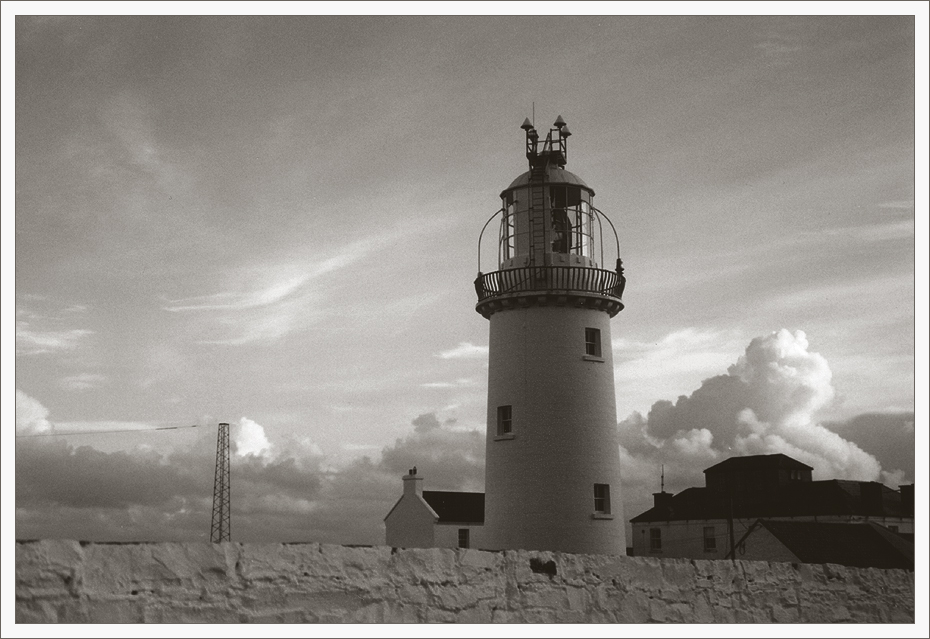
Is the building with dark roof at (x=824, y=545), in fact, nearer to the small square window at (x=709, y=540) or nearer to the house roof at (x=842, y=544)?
the house roof at (x=842, y=544)

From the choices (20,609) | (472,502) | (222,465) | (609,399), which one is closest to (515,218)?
(609,399)

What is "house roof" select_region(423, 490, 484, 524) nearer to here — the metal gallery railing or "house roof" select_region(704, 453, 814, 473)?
"house roof" select_region(704, 453, 814, 473)


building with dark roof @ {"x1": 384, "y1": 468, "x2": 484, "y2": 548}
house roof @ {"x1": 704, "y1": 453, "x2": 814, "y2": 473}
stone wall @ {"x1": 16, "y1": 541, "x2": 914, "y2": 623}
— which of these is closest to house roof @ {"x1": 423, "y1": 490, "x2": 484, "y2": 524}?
building with dark roof @ {"x1": 384, "y1": 468, "x2": 484, "y2": 548}

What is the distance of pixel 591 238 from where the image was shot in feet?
76.7

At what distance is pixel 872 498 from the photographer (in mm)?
51875

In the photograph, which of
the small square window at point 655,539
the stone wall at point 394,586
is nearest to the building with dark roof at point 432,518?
the small square window at point 655,539

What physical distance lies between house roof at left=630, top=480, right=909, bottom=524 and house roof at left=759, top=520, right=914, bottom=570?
11.4 meters

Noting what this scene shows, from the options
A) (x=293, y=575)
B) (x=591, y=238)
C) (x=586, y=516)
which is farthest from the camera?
(x=591, y=238)

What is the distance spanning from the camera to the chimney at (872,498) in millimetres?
50562

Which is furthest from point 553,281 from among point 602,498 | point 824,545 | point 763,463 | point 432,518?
point 763,463

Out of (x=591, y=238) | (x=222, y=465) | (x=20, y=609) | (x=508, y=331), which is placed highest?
(x=591, y=238)

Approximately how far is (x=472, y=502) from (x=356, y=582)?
127 ft

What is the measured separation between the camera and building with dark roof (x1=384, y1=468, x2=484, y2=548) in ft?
145

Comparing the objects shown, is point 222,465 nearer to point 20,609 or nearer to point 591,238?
point 591,238
